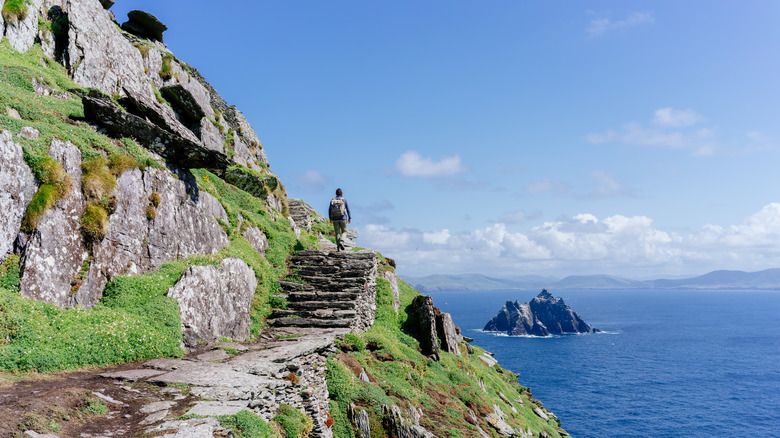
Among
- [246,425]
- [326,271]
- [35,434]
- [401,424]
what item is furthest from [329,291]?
[35,434]

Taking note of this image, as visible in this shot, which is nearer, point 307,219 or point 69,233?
point 69,233

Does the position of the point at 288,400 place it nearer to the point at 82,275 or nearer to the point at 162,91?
the point at 82,275

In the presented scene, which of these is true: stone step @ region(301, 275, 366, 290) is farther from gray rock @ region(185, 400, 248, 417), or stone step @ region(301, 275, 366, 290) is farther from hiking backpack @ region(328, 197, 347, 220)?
gray rock @ region(185, 400, 248, 417)

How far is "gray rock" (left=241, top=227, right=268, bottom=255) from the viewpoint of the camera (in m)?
24.8

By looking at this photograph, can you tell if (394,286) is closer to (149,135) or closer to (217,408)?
(149,135)

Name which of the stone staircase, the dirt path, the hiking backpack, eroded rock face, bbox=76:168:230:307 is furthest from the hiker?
the dirt path

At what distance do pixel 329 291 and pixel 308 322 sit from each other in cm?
322

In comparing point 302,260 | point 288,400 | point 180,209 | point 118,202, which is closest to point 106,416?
point 288,400

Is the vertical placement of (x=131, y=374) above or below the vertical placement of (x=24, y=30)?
below

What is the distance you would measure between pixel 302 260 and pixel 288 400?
1482cm

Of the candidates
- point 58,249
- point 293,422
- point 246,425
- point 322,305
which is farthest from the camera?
point 322,305

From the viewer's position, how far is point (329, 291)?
76.5ft

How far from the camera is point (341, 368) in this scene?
1553cm

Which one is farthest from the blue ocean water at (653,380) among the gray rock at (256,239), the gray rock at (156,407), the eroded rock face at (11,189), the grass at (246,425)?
the eroded rock face at (11,189)
